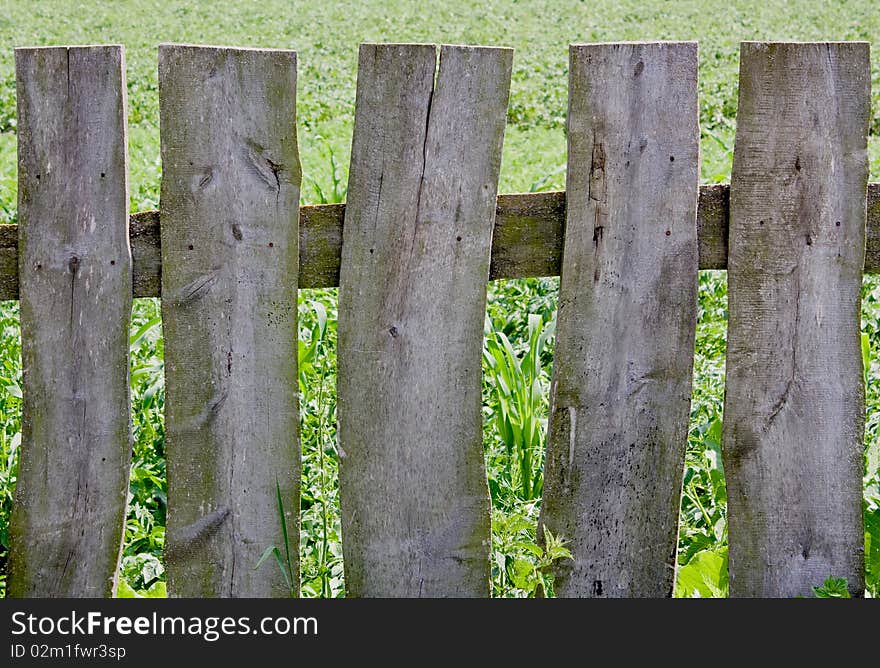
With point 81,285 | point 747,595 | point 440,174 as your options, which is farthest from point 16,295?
point 747,595

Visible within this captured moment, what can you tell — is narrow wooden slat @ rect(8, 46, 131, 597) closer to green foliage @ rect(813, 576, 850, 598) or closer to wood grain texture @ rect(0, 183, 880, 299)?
wood grain texture @ rect(0, 183, 880, 299)

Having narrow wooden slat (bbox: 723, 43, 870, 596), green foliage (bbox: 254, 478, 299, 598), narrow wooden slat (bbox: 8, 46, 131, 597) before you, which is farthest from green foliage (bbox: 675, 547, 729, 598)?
narrow wooden slat (bbox: 8, 46, 131, 597)

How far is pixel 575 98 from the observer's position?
188 centimetres

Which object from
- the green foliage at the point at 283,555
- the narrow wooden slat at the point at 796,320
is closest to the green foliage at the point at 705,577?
the narrow wooden slat at the point at 796,320

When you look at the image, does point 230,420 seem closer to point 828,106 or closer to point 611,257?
point 611,257

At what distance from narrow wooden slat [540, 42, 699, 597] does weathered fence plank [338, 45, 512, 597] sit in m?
0.16

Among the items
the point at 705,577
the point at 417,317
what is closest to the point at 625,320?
the point at 417,317

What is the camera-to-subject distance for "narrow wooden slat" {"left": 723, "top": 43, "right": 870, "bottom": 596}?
1.92 m

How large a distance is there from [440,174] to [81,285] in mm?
662

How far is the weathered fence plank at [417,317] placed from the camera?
1846mm

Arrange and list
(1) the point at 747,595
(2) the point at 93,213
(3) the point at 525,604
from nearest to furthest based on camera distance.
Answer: (2) the point at 93,213
(3) the point at 525,604
(1) the point at 747,595

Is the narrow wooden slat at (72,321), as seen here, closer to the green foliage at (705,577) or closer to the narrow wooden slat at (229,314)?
the narrow wooden slat at (229,314)

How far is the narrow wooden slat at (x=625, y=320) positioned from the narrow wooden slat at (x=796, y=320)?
0.12 metres

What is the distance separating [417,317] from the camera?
1.91 metres
